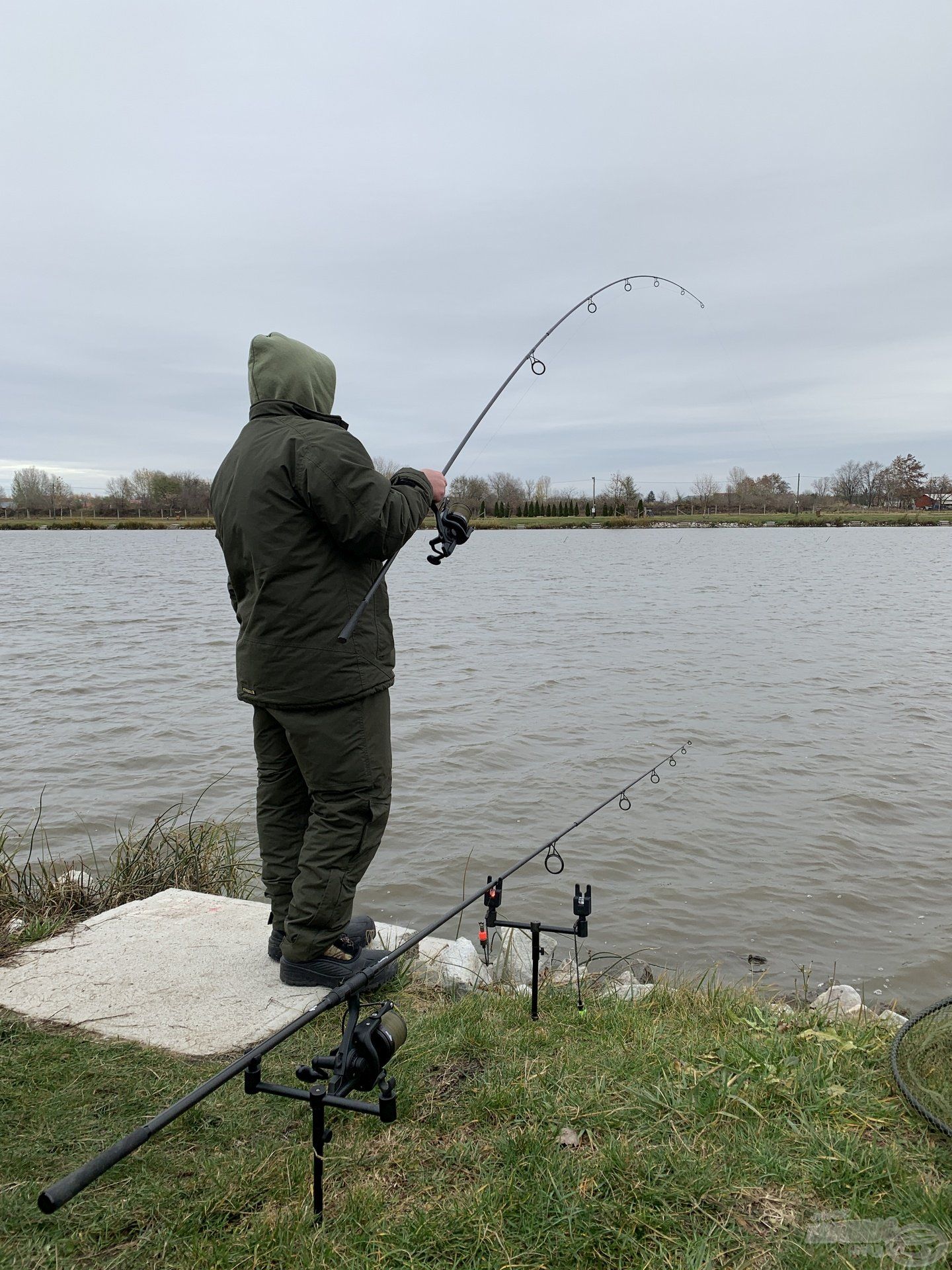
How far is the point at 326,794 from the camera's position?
2.88 metres

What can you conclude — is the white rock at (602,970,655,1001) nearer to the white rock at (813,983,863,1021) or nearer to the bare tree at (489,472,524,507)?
the white rock at (813,983,863,1021)

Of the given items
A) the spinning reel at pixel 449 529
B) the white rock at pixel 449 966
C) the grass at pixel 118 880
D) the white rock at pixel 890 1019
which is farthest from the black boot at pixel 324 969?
the white rock at pixel 890 1019

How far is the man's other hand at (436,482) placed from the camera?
310 cm

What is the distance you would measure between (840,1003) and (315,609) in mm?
2767

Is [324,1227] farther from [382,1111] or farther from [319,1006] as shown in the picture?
[319,1006]

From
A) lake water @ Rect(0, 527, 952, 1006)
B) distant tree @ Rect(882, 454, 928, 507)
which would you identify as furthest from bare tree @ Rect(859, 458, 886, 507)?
lake water @ Rect(0, 527, 952, 1006)

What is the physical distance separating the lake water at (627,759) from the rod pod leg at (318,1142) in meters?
3.20

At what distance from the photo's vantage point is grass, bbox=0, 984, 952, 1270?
6.10ft

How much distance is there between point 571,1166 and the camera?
2.08m

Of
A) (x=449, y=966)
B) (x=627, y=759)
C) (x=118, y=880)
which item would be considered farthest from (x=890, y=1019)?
(x=627, y=759)

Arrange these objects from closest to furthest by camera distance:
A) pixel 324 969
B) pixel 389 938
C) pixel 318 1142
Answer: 1. pixel 318 1142
2. pixel 324 969
3. pixel 389 938

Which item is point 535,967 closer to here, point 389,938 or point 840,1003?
point 389,938

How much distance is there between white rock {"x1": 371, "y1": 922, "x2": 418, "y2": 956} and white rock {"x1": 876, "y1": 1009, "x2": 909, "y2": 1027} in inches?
68.5

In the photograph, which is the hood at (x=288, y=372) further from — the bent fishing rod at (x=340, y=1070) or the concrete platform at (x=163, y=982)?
the concrete platform at (x=163, y=982)
